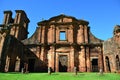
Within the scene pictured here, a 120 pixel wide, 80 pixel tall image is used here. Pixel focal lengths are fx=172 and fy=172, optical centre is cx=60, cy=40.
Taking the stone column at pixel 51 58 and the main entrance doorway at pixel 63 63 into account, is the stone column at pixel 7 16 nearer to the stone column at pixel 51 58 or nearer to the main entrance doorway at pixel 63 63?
the stone column at pixel 51 58

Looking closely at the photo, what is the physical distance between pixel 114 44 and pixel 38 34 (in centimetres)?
1222

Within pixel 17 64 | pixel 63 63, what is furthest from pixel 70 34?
pixel 17 64

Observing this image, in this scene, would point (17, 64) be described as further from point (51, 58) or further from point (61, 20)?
point (61, 20)

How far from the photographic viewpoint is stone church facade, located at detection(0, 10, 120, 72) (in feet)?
83.7

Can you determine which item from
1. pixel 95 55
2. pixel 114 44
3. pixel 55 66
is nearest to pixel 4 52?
pixel 55 66

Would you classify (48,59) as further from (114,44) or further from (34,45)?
(114,44)

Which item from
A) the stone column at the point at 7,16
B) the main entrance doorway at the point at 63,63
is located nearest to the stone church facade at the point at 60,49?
the main entrance doorway at the point at 63,63

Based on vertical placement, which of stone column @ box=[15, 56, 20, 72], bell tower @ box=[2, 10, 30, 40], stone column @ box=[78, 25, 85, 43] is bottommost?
stone column @ box=[15, 56, 20, 72]

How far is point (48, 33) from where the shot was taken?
2858 cm

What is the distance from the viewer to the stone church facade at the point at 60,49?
25516mm

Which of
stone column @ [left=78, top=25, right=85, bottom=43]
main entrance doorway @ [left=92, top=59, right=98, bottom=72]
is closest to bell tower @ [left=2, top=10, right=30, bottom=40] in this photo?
stone column @ [left=78, top=25, right=85, bottom=43]

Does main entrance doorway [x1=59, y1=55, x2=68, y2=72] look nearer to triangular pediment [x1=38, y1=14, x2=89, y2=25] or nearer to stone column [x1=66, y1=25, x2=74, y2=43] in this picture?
stone column [x1=66, y1=25, x2=74, y2=43]

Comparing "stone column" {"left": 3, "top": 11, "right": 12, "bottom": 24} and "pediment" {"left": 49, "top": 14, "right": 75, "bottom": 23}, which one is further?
"stone column" {"left": 3, "top": 11, "right": 12, "bottom": 24}

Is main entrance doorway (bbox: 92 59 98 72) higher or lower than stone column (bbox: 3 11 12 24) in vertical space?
lower
